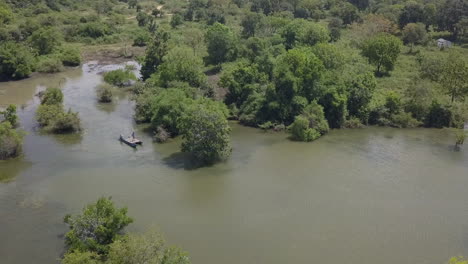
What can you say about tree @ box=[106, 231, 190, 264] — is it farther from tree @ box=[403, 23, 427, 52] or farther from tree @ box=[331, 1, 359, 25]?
tree @ box=[331, 1, 359, 25]

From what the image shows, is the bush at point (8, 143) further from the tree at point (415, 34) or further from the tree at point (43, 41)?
the tree at point (415, 34)

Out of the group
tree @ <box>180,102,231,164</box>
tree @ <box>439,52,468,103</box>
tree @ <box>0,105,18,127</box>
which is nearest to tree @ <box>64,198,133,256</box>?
tree @ <box>180,102,231,164</box>

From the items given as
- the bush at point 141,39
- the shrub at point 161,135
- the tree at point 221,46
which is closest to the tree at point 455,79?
the tree at point 221,46

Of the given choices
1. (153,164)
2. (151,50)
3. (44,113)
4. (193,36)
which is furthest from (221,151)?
(193,36)

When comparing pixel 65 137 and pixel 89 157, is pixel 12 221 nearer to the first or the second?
pixel 89 157

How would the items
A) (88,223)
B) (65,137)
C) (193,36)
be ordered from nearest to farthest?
(88,223), (65,137), (193,36)
